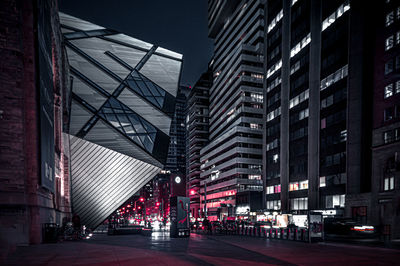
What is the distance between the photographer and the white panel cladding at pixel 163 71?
52188mm

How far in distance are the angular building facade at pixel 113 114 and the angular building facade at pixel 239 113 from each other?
46440mm

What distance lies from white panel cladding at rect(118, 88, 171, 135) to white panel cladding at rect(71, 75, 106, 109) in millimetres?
2813

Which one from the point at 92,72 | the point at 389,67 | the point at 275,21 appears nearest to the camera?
the point at 389,67

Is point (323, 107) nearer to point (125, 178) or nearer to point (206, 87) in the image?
point (125, 178)

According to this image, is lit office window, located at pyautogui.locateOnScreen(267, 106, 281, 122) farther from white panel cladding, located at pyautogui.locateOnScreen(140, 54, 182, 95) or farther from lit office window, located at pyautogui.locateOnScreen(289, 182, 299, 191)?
white panel cladding, located at pyautogui.locateOnScreen(140, 54, 182, 95)

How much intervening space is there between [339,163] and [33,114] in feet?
162

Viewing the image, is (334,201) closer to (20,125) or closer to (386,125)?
(386,125)

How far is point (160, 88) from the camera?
5116cm

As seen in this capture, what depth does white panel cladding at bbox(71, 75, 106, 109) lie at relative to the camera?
42.1 m

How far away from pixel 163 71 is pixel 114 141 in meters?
21.8

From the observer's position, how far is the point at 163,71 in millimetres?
55156

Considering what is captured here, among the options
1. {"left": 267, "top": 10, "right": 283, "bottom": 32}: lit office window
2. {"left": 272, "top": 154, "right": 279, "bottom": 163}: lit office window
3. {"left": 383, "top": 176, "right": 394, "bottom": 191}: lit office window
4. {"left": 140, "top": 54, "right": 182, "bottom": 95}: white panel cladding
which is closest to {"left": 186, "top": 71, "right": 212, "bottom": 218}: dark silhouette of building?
{"left": 267, "top": 10, "right": 283, "bottom": 32}: lit office window

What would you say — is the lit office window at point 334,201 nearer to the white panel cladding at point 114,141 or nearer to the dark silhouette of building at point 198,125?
the white panel cladding at point 114,141

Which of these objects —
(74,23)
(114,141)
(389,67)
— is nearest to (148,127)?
(114,141)
